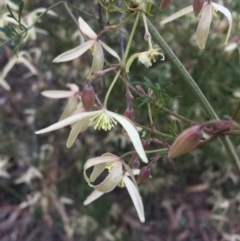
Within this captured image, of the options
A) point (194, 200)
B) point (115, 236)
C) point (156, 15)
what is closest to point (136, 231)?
point (115, 236)

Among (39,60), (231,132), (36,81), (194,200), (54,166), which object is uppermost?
(231,132)

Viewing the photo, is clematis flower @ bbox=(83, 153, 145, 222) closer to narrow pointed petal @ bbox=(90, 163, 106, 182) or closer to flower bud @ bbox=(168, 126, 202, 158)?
narrow pointed petal @ bbox=(90, 163, 106, 182)

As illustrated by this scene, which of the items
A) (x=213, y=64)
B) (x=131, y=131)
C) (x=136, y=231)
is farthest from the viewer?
(x=136, y=231)

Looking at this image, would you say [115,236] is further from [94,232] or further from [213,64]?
[213,64]

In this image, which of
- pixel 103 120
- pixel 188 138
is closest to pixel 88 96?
pixel 103 120

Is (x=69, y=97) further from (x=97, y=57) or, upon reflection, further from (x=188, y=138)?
(x=188, y=138)

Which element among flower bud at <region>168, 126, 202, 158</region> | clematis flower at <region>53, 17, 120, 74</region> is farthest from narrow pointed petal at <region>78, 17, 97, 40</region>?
flower bud at <region>168, 126, 202, 158</region>

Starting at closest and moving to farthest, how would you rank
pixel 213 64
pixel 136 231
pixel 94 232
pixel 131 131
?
pixel 131 131 → pixel 213 64 → pixel 94 232 → pixel 136 231

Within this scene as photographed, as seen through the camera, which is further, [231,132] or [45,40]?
[45,40]
